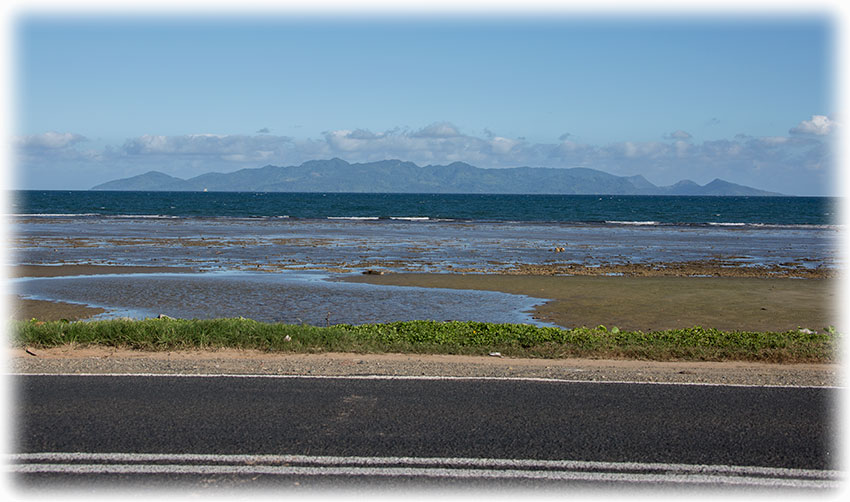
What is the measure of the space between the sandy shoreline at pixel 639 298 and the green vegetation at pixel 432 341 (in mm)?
4282

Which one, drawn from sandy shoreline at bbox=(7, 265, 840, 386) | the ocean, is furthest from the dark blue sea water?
sandy shoreline at bbox=(7, 265, 840, 386)

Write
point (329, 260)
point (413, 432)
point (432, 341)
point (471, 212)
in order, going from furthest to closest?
point (471, 212) < point (329, 260) < point (432, 341) < point (413, 432)

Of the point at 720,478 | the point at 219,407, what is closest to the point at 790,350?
the point at 720,478

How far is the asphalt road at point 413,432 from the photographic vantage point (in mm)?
5793

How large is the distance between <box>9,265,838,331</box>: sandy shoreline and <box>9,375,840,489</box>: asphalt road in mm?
8554

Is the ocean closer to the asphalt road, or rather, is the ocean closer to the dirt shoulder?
the dirt shoulder

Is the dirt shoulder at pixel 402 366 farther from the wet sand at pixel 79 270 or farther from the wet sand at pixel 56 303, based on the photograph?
the wet sand at pixel 79 270

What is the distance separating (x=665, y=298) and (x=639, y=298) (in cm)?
70

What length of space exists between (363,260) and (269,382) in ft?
74.4

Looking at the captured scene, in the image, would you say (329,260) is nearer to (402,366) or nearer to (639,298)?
(639,298)

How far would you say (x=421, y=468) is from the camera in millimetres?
5887

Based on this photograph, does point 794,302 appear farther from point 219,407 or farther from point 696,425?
point 219,407

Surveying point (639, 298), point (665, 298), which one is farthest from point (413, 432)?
point (665, 298)

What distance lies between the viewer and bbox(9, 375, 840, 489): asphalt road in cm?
579
